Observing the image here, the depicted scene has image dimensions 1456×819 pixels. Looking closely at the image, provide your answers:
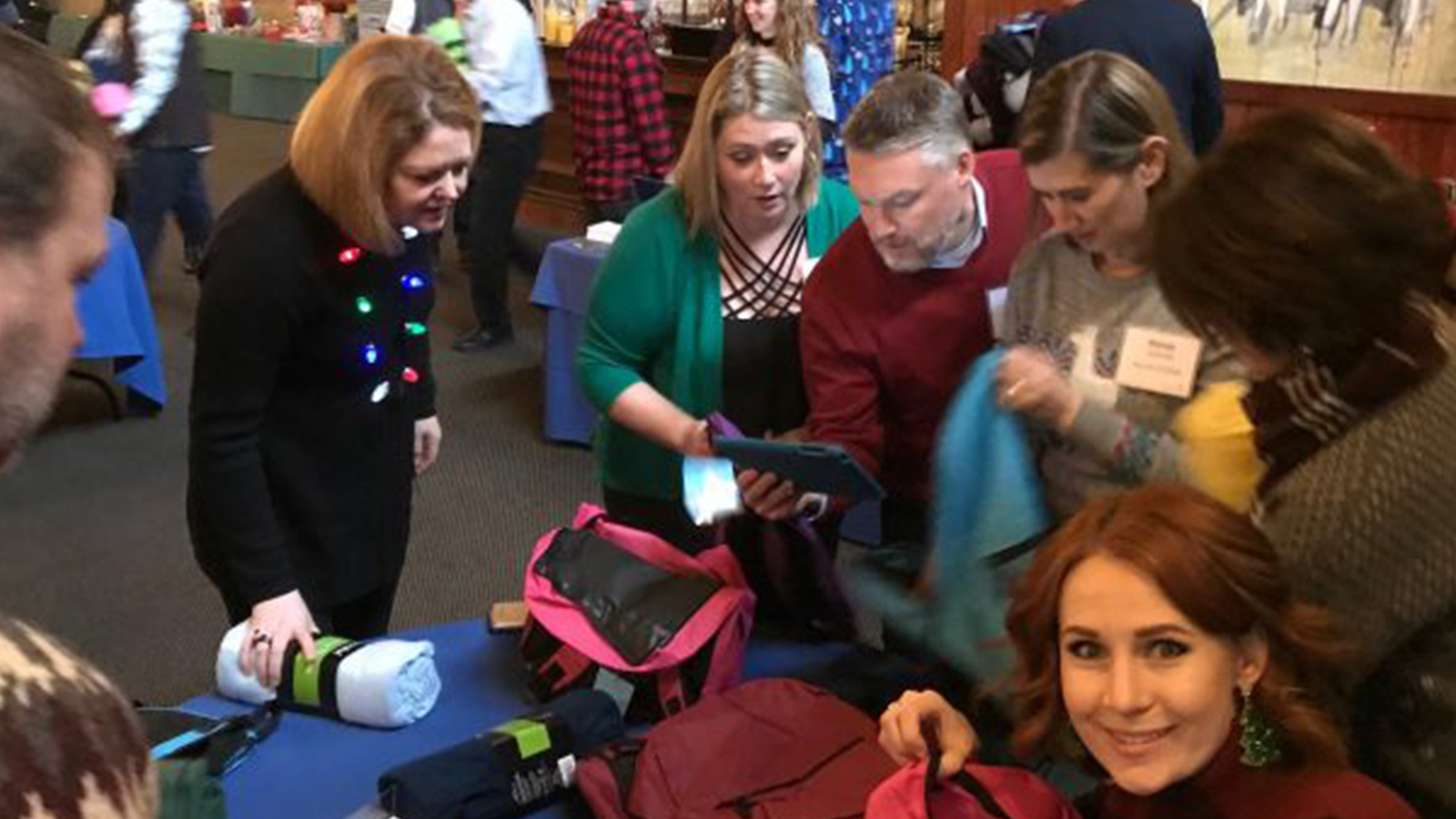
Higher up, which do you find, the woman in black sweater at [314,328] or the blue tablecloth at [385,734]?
the woman in black sweater at [314,328]

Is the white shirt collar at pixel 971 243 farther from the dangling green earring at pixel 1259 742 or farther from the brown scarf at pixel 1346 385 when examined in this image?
the dangling green earring at pixel 1259 742

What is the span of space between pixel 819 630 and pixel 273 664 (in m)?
0.75

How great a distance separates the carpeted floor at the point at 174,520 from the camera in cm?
346

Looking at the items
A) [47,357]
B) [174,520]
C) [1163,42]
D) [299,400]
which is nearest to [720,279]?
[299,400]

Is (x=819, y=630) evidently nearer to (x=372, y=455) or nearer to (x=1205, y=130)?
(x=372, y=455)

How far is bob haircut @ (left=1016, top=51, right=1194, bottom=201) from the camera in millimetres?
1724

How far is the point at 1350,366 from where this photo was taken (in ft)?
3.99

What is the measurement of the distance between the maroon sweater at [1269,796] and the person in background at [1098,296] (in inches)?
16.3

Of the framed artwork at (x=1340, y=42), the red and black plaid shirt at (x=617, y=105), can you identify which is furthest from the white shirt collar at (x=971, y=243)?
the red and black plaid shirt at (x=617, y=105)

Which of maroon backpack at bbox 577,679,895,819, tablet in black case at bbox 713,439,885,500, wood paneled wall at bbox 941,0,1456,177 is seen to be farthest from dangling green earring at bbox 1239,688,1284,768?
wood paneled wall at bbox 941,0,1456,177

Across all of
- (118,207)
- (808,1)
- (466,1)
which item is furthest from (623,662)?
(118,207)

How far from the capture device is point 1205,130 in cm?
371

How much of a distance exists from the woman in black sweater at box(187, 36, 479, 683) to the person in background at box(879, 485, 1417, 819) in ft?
3.34

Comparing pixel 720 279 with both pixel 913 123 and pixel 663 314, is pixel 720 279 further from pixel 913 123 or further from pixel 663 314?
pixel 913 123
